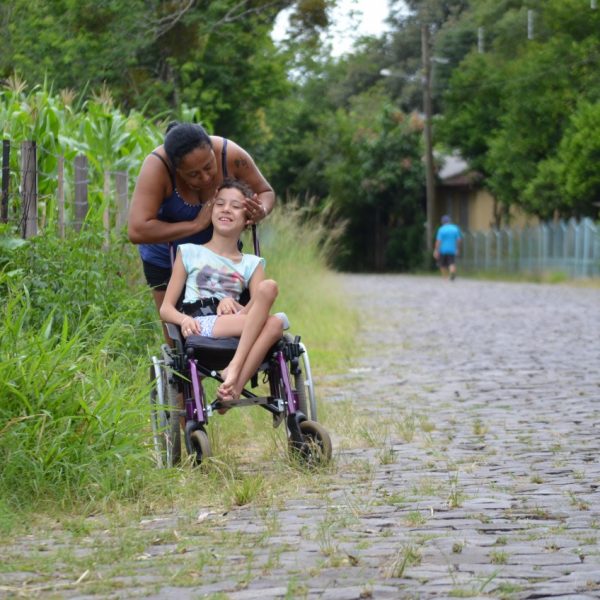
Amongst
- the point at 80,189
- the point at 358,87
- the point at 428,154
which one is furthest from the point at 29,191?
the point at 358,87

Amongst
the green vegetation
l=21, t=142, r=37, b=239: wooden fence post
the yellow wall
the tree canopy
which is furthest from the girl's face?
the yellow wall

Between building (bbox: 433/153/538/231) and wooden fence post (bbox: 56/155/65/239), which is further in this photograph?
building (bbox: 433/153/538/231)

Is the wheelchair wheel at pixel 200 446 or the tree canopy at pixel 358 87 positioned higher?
the tree canopy at pixel 358 87

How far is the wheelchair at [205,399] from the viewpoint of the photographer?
6.71 metres

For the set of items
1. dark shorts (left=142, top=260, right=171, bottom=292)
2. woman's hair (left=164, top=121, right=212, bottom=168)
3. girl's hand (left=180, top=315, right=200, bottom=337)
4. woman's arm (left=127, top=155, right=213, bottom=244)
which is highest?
woman's hair (left=164, top=121, right=212, bottom=168)

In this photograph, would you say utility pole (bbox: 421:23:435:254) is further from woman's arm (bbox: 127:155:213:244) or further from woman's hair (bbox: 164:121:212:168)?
woman's hair (bbox: 164:121:212:168)

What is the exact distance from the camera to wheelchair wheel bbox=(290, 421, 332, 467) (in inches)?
266

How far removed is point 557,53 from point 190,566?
4028 centimetres

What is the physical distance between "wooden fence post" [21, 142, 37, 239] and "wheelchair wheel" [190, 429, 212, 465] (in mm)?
2755

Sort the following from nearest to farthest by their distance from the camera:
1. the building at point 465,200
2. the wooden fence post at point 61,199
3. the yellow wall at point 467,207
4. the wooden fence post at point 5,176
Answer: the wooden fence post at point 5,176, the wooden fence post at point 61,199, the building at point 465,200, the yellow wall at point 467,207

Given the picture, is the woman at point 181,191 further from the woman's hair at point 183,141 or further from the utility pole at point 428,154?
the utility pole at point 428,154

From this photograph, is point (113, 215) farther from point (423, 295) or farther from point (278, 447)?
point (423, 295)

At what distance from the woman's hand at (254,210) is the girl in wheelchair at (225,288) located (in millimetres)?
33

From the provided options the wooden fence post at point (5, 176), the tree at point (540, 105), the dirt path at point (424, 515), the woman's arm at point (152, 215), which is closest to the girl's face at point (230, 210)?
the woman's arm at point (152, 215)
